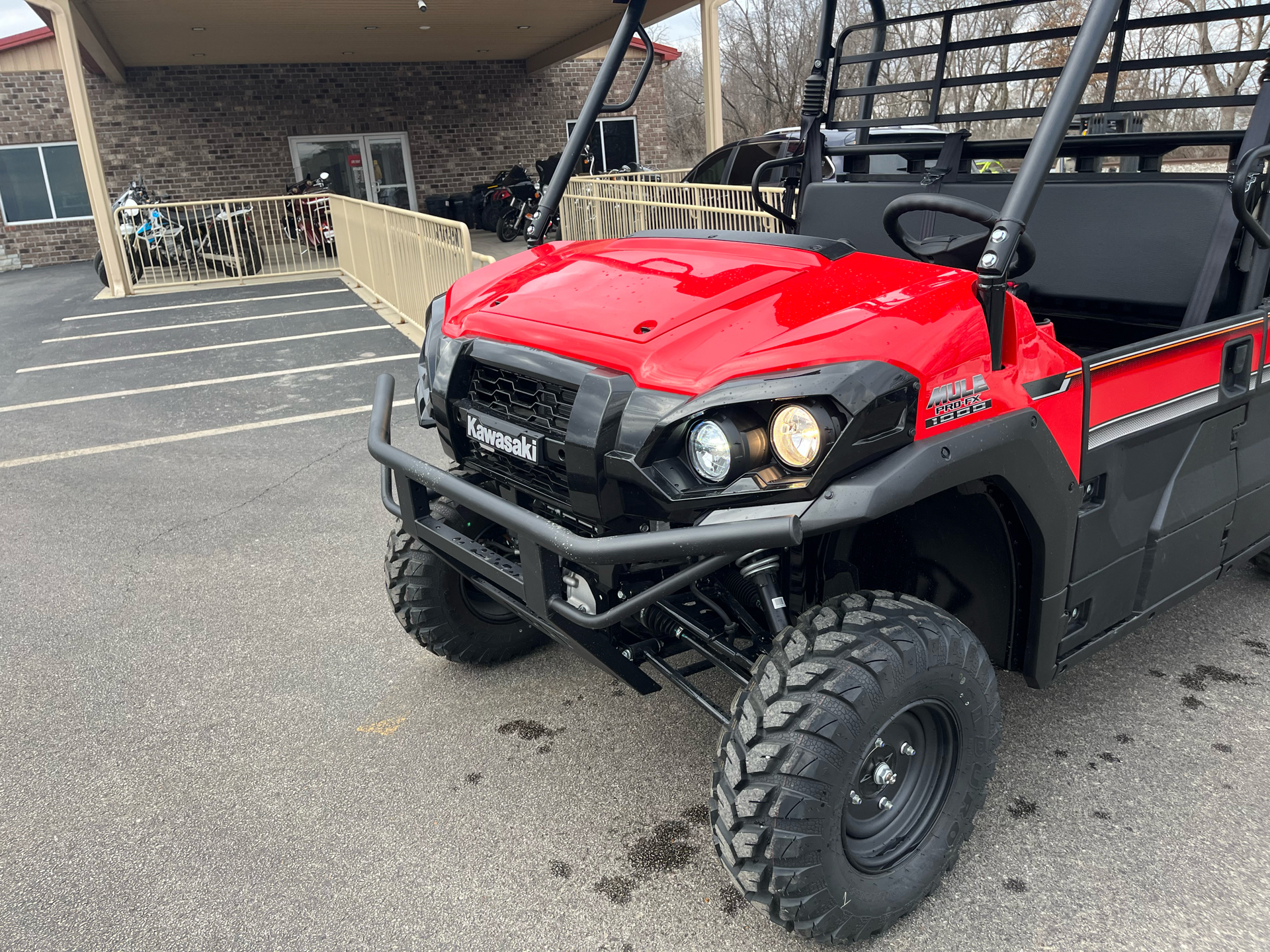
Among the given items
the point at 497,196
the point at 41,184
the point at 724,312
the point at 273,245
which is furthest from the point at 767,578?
the point at 41,184

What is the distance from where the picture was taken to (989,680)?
87.7 inches

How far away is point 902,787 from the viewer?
90.5 inches

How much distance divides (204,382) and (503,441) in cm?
659

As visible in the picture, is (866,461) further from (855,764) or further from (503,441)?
(503,441)

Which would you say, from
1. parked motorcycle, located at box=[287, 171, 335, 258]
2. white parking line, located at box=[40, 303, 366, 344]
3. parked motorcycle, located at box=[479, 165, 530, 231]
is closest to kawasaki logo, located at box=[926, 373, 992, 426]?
white parking line, located at box=[40, 303, 366, 344]

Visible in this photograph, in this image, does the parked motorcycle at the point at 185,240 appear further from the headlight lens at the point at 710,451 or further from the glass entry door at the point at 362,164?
the headlight lens at the point at 710,451

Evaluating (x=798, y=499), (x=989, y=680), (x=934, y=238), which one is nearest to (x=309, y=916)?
(x=798, y=499)

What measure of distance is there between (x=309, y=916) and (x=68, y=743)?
1.28 meters

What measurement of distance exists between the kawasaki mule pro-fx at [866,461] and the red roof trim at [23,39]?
1922cm

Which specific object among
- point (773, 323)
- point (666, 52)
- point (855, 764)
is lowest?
point (855, 764)

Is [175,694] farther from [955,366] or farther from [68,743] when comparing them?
[955,366]

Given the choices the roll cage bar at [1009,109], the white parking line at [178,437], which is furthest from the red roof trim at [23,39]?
the roll cage bar at [1009,109]

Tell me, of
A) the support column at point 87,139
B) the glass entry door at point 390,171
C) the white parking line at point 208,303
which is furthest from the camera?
the glass entry door at point 390,171

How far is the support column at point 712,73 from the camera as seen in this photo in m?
14.0
